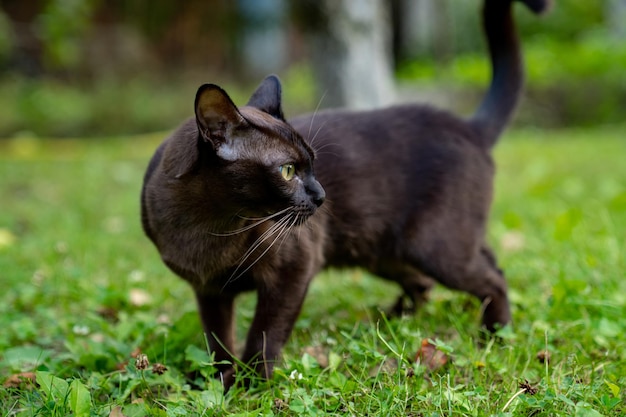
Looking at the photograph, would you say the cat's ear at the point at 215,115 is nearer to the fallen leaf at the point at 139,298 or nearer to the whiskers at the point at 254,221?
the whiskers at the point at 254,221

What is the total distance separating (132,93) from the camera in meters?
8.19

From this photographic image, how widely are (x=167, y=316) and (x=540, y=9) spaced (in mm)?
1897

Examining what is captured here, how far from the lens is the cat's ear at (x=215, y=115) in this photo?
72.2 inches

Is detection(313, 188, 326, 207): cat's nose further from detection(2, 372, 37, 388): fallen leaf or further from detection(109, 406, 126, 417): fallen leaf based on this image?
detection(2, 372, 37, 388): fallen leaf

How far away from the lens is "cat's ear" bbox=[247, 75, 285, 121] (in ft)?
7.32

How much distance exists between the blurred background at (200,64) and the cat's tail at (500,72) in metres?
2.16

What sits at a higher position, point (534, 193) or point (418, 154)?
point (418, 154)

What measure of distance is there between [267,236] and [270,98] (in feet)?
1.53

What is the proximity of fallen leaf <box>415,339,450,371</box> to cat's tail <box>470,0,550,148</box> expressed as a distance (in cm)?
104

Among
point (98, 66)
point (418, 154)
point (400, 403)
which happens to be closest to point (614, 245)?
point (418, 154)

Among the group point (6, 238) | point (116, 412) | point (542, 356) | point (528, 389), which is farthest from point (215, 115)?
point (6, 238)

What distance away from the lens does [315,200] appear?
2049mm

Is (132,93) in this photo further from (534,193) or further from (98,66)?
(534,193)

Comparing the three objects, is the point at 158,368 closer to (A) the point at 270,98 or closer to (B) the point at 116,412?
(B) the point at 116,412
